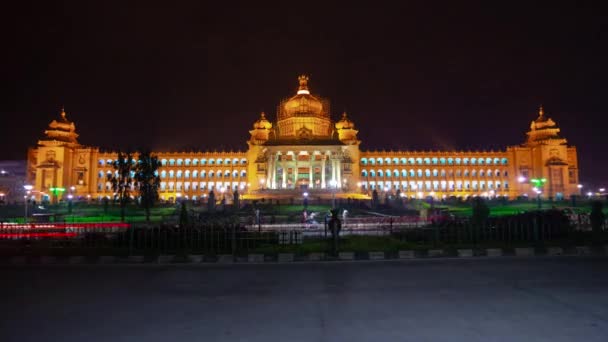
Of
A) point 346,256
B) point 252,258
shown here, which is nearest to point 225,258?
point 252,258

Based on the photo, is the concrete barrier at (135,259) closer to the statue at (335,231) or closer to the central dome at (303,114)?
the statue at (335,231)

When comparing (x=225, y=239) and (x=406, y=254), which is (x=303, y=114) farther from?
(x=406, y=254)

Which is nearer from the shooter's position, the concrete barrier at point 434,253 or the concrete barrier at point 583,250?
the concrete barrier at point 434,253

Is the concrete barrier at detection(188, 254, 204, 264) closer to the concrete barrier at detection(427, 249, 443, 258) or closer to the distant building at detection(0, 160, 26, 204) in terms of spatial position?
the concrete barrier at detection(427, 249, 443, 258)

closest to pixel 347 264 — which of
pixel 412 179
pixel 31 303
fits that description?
pixel 31 303

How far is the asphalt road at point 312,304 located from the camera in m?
5.71

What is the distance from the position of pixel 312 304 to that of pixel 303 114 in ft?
256

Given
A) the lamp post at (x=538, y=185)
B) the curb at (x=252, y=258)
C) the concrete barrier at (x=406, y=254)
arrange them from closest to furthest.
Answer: the curb at (x=252, y=258) < the concrete barrier at (x=406, y=254) < the lamp post at (x=538, y=185)

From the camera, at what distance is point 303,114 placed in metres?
84.2

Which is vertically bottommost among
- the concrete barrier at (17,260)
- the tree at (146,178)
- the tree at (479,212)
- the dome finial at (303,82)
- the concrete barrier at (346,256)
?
the concrete barrier at (17,260)

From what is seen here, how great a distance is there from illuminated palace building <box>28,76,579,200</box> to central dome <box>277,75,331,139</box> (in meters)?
0.20

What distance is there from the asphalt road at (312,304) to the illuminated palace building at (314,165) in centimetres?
6060

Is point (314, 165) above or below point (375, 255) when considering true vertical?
above

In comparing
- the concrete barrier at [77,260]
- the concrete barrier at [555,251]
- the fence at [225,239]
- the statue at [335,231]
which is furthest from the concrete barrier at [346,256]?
the concrete barrier at [77,260]
